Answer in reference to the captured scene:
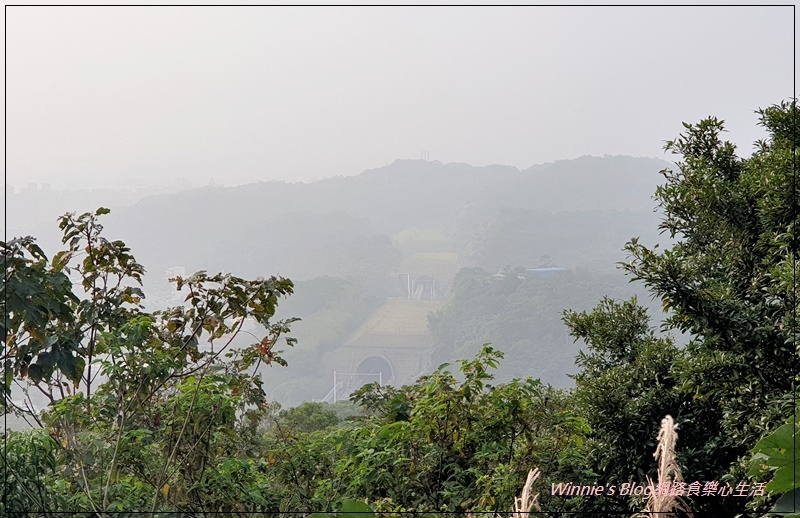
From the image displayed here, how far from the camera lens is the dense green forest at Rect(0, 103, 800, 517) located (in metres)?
2.11

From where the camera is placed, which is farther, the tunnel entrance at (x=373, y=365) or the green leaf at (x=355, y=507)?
the tunnel entrance at (x=373, y=365)

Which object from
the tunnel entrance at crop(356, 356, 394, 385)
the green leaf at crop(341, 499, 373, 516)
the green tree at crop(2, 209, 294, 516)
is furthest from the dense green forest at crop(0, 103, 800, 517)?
the green leaf at crop(341, 499, 373, 516)

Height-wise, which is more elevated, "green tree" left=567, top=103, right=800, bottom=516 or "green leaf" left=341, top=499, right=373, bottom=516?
"green tree" left=567, top=103, right=800, bottom=516

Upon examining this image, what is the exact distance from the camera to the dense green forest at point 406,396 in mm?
2107

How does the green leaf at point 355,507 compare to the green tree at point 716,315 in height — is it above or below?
below

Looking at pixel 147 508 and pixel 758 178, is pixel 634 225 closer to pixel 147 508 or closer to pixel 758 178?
pixel 758 178

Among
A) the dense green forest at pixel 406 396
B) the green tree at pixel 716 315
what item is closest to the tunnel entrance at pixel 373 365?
the dense green forest at pixel 406 396

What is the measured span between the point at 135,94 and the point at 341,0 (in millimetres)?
1094

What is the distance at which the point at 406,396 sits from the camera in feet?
8.38

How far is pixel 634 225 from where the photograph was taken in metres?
3.54

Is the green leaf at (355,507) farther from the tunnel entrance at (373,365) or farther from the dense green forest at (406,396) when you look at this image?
the tunnel entrance at (373,365)

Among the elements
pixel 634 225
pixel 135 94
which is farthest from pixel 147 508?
pixel 634 225

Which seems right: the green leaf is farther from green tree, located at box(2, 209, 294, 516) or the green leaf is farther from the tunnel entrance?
the tunnel entrance

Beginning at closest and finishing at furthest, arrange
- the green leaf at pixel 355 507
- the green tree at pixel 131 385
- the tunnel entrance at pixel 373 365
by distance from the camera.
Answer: the green leaf at pixel 355 507, the green tree at pixel 131 385, the tunnel entrance at pixel 373 365
